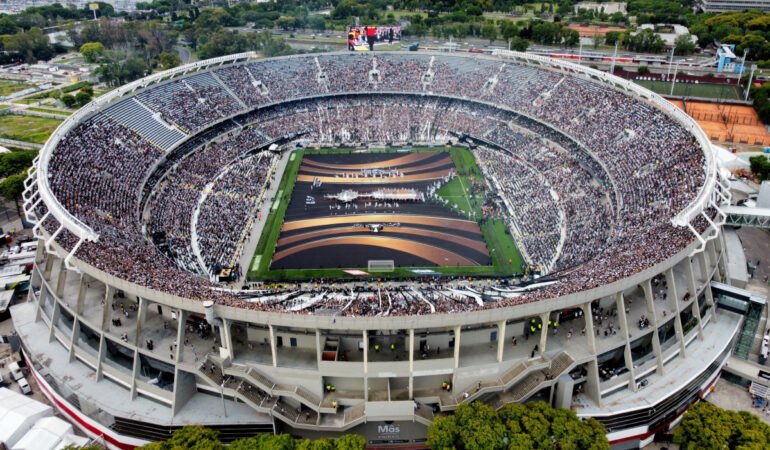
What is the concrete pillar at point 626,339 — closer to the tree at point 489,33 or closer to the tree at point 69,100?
the tree at point 69,100

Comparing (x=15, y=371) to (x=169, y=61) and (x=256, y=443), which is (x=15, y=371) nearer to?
(x=256, y=443)

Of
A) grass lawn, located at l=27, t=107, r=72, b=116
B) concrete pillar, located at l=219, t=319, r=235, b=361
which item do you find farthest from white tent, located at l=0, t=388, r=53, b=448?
grass lawn, located at l=27, t=107, r=72, b=116

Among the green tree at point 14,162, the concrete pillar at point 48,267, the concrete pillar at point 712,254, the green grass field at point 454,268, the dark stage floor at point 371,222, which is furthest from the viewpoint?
the green tree at point 14,162

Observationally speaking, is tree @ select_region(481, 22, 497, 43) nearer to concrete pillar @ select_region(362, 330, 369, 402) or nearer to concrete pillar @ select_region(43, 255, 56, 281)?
concrete pillar @ select_region(43, 255, 56, 281)

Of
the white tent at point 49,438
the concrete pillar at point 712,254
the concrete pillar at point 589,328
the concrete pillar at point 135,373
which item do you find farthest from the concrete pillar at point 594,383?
the white tent at point 49,438

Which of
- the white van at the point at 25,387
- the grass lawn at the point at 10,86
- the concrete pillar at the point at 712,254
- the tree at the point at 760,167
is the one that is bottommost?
the white van at the point at 25,387
